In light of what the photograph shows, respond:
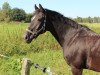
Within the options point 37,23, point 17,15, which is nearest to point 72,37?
point 37,23

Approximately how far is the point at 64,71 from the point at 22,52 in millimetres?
5400

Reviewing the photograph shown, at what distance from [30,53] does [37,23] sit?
914 centimetres

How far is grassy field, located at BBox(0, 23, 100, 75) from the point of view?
10235 mm

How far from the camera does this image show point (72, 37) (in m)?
6.52

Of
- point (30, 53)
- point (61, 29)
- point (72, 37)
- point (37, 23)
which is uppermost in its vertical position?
point (37, 23)

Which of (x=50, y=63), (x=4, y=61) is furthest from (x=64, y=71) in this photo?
(x=4, y=61)

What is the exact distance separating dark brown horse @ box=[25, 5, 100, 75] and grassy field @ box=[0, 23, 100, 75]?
344cm

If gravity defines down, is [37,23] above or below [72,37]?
above

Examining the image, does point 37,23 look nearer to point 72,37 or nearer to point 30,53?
point 72,37

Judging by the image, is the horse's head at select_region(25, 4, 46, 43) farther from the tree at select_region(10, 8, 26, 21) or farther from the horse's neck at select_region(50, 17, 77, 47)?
the tree at select_region(10, 8, 26, 21)

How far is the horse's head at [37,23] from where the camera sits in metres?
6.41

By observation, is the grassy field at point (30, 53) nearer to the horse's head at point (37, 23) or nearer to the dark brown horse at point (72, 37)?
the horse's head at point (37, 23)

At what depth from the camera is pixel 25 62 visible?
22.4ft

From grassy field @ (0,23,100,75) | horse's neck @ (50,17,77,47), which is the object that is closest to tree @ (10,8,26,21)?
grassy field @ (0,23,100,75)
